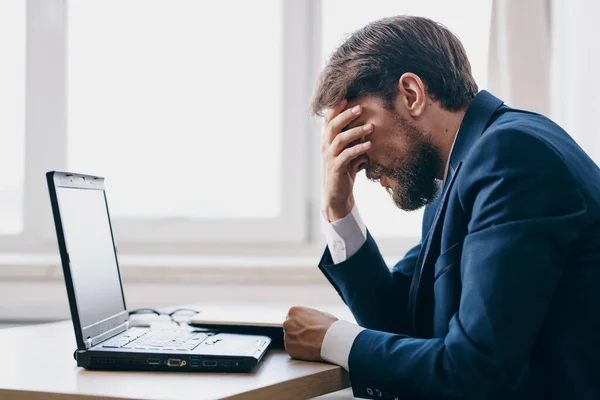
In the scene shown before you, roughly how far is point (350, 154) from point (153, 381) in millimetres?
620

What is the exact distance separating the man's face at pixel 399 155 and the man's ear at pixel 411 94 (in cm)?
2

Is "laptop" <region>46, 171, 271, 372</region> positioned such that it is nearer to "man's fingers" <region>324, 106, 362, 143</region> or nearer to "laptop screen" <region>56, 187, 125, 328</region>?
"laptop screen" <region>56, 187, 125, 328</region>

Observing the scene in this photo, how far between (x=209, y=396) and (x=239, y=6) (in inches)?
69.8

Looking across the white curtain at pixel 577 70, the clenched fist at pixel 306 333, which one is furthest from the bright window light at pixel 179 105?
the clenched fist at pixel 306 333

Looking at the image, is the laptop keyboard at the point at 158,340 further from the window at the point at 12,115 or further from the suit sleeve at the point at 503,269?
the window at the point at 12,115

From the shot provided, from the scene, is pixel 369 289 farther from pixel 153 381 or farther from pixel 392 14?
pixel 392 14

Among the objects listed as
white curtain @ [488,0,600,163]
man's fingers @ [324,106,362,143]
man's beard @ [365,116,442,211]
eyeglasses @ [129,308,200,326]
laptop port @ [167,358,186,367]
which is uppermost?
white curtain @ [488,0,600,163]

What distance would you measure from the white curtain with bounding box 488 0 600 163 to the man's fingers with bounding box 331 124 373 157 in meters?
0.78

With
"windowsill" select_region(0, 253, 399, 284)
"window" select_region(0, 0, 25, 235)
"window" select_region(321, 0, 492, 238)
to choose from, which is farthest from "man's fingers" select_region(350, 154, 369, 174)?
"window" select_region(0, 0, 25, 235)

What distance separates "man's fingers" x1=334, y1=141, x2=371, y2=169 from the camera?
1.31 meters

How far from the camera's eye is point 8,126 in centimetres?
233

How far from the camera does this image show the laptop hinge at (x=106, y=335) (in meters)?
1.03

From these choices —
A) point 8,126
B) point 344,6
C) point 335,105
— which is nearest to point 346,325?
point 335,105

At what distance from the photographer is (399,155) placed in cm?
130
